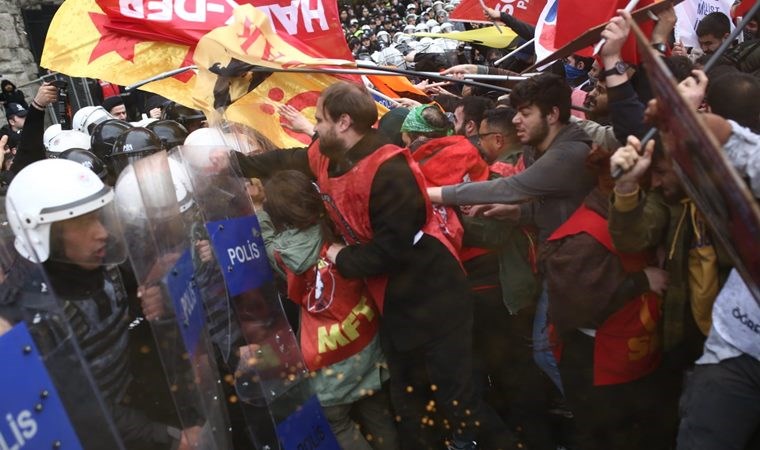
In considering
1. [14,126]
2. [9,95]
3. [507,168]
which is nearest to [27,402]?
[507,168]

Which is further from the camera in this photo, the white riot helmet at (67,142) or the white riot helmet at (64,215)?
the white riot helmet at (67,142)

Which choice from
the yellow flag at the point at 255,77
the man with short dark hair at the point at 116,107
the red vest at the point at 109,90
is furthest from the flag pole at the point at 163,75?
the red vest at the point at 109,90

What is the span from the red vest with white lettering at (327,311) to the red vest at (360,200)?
0.45 feet

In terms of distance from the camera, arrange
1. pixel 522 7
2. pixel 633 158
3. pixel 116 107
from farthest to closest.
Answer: pixel 116 107, pixel 522 7, pixel 633 158

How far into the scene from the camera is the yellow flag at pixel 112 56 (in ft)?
13.6

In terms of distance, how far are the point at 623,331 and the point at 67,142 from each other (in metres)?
4.66

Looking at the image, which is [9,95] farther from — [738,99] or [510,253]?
[738,99]

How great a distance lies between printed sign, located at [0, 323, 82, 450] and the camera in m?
1.80

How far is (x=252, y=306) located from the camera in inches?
118

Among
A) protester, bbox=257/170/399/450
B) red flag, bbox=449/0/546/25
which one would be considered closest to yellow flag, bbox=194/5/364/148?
protester, bbox=257/170/399/450

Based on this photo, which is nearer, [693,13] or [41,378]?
[41,378]

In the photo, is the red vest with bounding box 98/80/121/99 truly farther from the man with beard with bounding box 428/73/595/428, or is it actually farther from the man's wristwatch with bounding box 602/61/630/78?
the man's wristwatch with bounding box 602/61/630/78

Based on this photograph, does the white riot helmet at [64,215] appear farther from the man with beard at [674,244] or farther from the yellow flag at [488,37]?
the yellow flag at [488,37]

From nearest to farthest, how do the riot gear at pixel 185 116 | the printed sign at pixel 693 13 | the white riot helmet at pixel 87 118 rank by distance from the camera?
the printed sign at pixel 693 13
the riot gear at pixel 185 116
the white riot helmet at pixel 87 118
